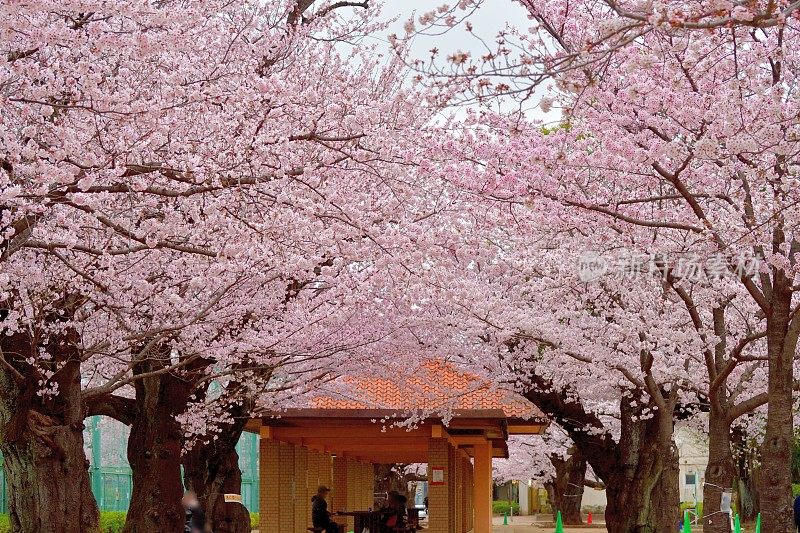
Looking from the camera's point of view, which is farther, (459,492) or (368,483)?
(368,483)

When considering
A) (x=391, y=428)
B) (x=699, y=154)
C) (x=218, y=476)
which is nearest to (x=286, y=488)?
(x=391, y=428)

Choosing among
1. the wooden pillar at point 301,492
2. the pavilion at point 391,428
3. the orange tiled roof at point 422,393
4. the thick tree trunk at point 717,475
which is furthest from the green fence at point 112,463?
the thick tree trunk at point 717,475

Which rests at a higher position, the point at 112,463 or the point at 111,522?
the point at 112,463

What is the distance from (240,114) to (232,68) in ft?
6.36

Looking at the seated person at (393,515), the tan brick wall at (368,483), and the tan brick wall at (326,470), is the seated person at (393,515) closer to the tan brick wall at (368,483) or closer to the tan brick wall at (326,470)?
the tan brick wall at (326,470)

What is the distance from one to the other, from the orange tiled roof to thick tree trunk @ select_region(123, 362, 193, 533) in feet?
13.5

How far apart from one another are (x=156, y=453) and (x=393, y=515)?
7317 millimetres

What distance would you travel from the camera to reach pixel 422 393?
59.4ft

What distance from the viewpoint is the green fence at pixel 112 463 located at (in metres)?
30.3

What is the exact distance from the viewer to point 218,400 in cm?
1573

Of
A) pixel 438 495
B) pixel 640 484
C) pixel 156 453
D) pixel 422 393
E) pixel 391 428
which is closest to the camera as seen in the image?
pixel 156 453

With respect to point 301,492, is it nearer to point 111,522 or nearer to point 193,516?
point 111,522

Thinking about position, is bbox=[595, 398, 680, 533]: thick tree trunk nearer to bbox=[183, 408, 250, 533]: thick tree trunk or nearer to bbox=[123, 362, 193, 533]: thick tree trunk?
bbox=[183, 408, 250, 533]: thick tree trunk

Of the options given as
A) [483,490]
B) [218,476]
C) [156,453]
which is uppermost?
[156,453]
